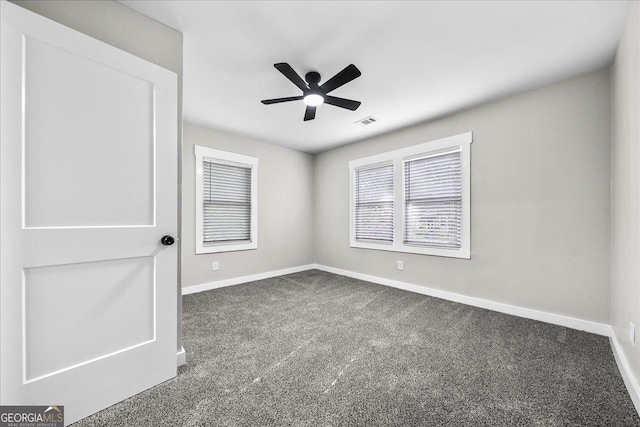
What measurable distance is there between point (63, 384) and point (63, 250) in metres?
0.67

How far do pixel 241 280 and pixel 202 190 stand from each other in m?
1.51

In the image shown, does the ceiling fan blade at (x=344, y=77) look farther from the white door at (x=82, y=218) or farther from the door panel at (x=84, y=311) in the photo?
the door panel at (x=84, y=311)

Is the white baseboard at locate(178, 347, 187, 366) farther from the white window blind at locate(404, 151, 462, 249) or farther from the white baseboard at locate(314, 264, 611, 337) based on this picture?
the white window blind at locate(404, 151, 462, 249)

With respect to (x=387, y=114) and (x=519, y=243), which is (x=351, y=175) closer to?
(x=387, y=114)

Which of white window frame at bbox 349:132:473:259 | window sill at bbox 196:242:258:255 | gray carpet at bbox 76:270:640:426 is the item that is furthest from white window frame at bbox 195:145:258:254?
white window frame at bbox 349:132:473:259

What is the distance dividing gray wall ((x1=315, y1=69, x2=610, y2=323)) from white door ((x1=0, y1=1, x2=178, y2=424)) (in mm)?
3151

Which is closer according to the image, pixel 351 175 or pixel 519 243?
pixel 519 243

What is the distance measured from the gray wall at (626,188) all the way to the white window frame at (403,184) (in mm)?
1174

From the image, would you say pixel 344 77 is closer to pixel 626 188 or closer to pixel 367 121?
pixel 367 121

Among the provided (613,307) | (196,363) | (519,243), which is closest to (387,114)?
(519,243)

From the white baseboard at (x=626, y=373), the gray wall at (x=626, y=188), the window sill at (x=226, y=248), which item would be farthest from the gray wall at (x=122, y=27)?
the gray wall at (x=626, y=188)

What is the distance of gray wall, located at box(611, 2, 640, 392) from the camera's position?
1513 mm

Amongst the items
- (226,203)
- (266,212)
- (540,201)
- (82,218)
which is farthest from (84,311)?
(540,201)

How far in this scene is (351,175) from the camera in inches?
178
